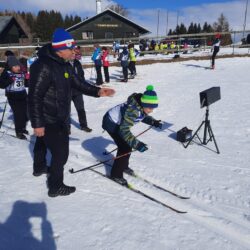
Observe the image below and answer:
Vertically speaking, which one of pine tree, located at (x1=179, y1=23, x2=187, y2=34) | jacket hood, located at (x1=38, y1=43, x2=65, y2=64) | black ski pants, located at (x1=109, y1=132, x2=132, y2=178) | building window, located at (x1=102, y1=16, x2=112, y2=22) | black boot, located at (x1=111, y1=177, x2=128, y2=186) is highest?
building window, located at (x1=102, y1=16, x2=112, y2=22)

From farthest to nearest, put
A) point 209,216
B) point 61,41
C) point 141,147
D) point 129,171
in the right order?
1. point 129,171
2. point 141,147
3. point 209,216
4. point 61,41

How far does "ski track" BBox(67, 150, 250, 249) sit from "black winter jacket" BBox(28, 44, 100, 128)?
5.66ft

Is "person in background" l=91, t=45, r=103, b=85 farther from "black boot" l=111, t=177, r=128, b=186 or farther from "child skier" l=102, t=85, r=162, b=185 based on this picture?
"black boot" l=111, t=177, r=128, b=186

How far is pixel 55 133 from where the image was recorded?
4023mm

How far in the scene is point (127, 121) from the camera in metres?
4.27

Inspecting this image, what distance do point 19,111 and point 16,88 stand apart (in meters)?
0.52

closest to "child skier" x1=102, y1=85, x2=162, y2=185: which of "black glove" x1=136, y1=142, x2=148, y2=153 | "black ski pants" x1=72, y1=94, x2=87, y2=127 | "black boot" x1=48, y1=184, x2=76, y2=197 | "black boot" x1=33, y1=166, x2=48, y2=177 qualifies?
"black glove" x1=136, y1=142, x2=148, y2=153

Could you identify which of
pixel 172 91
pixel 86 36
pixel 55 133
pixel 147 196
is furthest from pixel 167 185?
pixel 86 36

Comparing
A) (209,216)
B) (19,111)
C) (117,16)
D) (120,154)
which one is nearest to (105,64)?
(19,111)

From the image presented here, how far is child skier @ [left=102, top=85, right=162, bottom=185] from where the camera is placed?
13.9ft

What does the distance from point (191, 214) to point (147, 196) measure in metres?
0.68

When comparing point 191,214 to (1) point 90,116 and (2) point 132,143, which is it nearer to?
(2) point 132,143

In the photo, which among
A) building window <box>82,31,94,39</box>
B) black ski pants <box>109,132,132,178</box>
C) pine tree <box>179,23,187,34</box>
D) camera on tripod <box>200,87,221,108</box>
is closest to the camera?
black ski pants <box>109,132,132,178</box>

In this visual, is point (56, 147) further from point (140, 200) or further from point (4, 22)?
point (4, 22)
